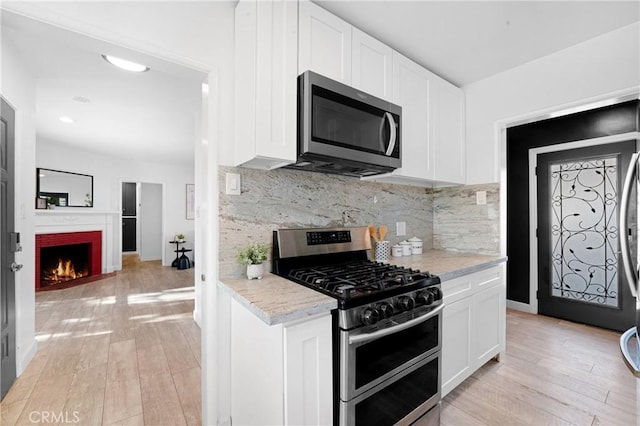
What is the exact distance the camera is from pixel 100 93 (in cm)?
304

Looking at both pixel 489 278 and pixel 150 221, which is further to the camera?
pixel 150 221

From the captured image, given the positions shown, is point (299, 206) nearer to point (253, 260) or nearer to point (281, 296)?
point (253, 260)

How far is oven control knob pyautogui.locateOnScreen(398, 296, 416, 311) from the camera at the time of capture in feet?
4.52

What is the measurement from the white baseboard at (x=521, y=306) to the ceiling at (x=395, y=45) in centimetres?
279

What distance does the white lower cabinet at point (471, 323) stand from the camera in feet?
5.92

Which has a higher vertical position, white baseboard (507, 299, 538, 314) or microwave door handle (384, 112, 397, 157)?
microwave door handle (384, 112, 397, 157)

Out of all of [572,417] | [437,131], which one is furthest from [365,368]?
[437,131]

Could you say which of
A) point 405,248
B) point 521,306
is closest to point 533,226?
point 521,306

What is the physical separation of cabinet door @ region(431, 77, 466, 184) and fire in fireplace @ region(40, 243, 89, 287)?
20.5ft

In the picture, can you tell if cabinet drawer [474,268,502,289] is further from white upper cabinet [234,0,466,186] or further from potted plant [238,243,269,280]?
potted plant [238,243,269,280]

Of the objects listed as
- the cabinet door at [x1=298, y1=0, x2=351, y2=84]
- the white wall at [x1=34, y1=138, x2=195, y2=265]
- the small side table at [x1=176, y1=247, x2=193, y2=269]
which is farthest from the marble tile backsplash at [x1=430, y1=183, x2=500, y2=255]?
the small side table at [x1=176, y1=247, x2=193, y2=269]

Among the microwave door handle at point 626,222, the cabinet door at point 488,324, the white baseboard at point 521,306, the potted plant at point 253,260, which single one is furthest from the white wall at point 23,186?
the white baseboard at point 521,306

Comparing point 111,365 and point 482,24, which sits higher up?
point 482,24

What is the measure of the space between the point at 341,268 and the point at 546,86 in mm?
2139
